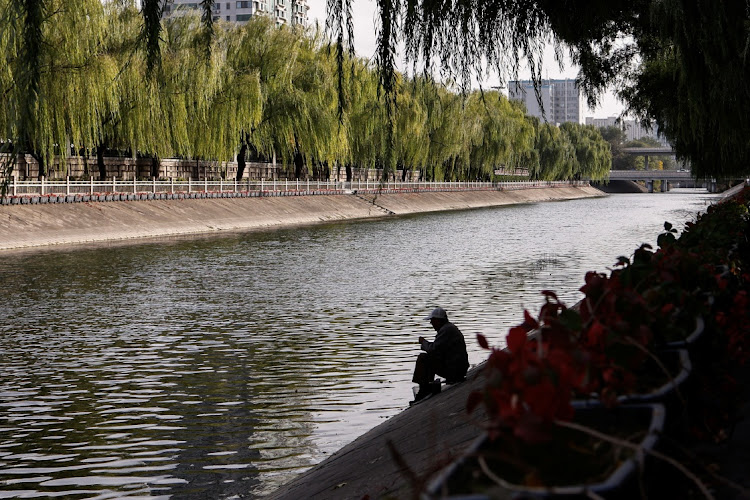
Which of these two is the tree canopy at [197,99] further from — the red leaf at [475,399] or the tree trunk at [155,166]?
the red leaf at [475,399]

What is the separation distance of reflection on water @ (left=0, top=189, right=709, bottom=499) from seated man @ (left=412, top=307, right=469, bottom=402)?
58 centimetres

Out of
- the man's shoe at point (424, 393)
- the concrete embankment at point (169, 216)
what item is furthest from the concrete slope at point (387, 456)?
the concrete embankment at point (169, 216)

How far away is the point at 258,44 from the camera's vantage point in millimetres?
51812

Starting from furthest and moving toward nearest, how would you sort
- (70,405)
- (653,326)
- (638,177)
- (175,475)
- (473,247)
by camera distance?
(638,177), (473,247), (70,405), (175,475), (653,326)

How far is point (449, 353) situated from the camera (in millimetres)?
10375

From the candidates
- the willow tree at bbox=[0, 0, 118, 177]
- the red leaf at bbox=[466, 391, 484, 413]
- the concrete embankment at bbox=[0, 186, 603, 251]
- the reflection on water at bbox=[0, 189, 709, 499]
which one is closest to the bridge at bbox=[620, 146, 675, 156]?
the concrete embankment at bbox=[0, 186, 603, 251]

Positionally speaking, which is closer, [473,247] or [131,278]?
[131,278]

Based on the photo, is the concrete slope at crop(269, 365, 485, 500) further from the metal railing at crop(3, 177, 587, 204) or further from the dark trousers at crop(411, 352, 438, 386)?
the metal railing at crop(3, 177, 587, 204)

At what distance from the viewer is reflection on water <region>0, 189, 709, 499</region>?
28.3ft

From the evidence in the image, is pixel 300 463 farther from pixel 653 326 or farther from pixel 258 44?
pixel 258 44

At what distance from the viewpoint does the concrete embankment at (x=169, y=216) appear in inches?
1314

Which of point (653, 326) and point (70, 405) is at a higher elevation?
point (653, 326)

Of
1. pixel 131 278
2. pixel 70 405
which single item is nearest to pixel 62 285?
A: pixel 131 278

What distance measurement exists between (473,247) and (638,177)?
12766 cm
